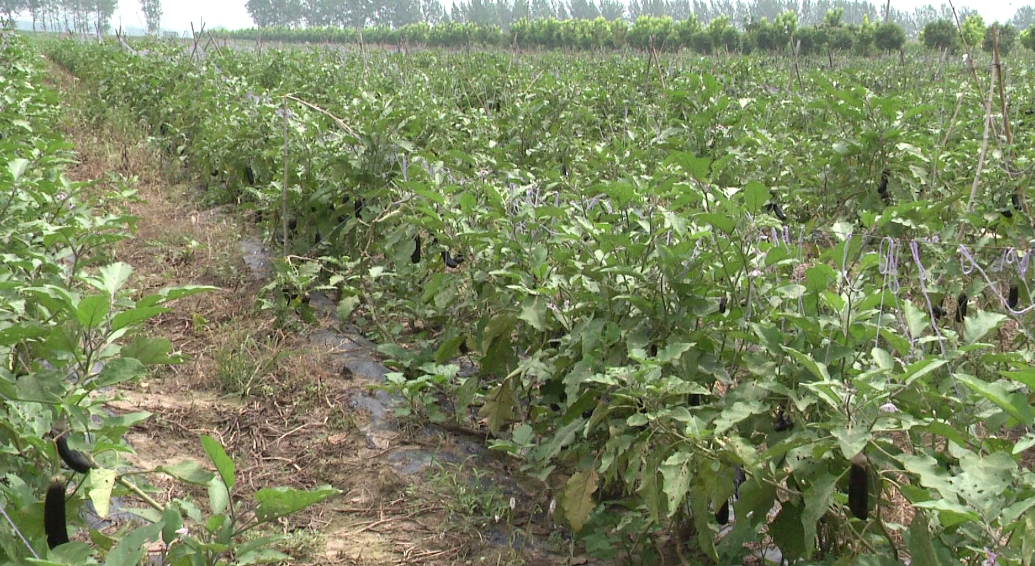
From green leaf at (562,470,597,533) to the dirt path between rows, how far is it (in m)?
0.28

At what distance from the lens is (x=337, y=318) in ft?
14.7

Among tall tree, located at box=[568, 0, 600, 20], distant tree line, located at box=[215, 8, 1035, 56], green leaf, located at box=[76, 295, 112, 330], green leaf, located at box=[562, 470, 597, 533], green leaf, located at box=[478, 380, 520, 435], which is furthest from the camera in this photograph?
tall tree, located at box=[568, 0, 600, 20]

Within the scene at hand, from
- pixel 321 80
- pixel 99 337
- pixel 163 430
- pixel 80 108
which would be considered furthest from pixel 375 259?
pixel 80 108

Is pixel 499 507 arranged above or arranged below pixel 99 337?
below

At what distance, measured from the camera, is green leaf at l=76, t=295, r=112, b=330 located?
1508 millimetres

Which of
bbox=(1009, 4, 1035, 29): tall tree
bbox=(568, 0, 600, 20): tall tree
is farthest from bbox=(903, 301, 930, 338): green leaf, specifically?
bbox=(568, 0, 600, 20): tall tree

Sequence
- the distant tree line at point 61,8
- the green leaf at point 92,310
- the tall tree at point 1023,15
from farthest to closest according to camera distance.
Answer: the distant tree line at point 61,8
the tall tree at point 1023,15
the green leaf at point 92,310

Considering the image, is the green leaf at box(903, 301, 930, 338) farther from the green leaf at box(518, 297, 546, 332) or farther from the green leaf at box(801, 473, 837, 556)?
the green leaf at box(518, 297, 546, 332)

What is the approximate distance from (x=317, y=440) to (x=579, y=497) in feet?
4.34

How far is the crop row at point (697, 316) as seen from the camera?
5.93 ft

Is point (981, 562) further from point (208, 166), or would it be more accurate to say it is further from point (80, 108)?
point (80, 108)

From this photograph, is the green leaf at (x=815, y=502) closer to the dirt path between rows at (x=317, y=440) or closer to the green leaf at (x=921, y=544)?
the green leaf at (x=921, y=544)

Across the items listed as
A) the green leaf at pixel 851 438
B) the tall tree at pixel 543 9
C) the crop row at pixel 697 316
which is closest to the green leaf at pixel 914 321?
the crop row at pixel 697 316

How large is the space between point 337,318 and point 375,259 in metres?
0.42
